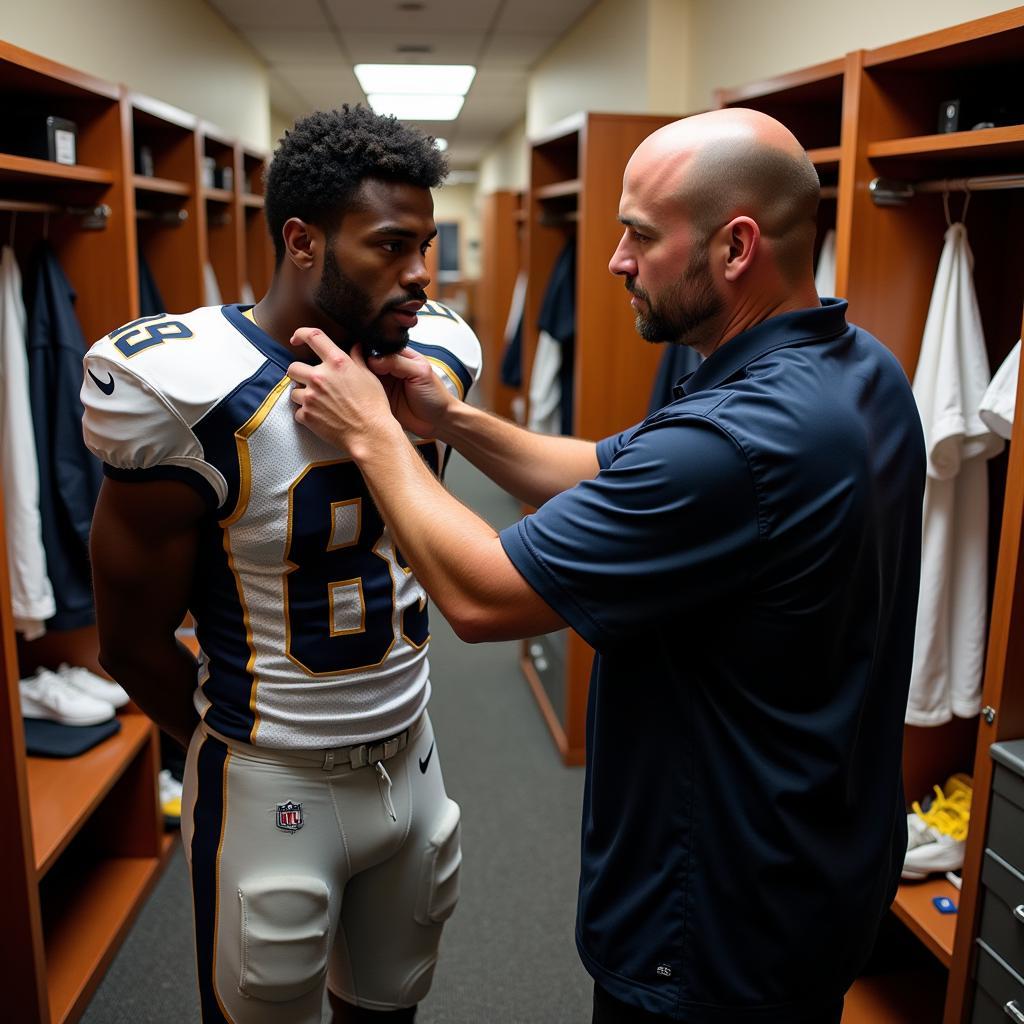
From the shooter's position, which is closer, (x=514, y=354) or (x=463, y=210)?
(x=514, y=354)

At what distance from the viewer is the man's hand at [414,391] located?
4.77ft

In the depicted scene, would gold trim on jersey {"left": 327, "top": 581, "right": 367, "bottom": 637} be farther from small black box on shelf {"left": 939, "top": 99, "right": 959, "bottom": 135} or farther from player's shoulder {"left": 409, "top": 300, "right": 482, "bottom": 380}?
small black box on shelf {"left": 939, "top": 99, "right": 959, "bottom": 135}

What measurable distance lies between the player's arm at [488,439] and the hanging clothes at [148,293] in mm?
1737

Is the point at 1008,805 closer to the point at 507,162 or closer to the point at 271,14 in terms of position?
the point at 271,14

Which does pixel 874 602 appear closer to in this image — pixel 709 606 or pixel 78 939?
pixel 709 606

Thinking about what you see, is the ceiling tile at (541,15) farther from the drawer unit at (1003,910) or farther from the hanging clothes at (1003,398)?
the drawer unit at (1003,910)

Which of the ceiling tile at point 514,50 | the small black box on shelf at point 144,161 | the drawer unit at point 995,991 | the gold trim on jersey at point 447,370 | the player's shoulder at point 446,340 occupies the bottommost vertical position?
the drawer unit at point 995,991

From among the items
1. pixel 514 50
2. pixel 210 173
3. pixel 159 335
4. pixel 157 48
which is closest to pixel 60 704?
pixel 159 335

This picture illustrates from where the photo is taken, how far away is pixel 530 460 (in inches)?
65.7

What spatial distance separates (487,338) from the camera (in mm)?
8773

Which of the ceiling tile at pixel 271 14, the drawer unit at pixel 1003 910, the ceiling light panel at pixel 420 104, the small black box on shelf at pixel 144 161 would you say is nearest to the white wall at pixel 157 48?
the ceiling tile at pixel 271 14

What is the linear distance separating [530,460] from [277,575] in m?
→ 0.50

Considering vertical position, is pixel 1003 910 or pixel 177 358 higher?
pixel 177 358

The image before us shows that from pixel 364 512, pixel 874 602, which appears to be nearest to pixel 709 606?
pixel 874 602
